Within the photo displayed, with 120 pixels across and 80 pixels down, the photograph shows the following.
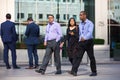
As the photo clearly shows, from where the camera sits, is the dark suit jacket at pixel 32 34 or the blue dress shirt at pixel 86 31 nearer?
the blue dress shirt at pixel 86 31

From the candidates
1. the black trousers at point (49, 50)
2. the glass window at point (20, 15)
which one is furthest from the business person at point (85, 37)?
the glass window at point (20, 15)

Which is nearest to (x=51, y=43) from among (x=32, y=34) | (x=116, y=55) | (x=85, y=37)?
(x=85, y=37)

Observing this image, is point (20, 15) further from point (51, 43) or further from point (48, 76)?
point (48, 76)

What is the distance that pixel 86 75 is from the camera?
1412 centimetres

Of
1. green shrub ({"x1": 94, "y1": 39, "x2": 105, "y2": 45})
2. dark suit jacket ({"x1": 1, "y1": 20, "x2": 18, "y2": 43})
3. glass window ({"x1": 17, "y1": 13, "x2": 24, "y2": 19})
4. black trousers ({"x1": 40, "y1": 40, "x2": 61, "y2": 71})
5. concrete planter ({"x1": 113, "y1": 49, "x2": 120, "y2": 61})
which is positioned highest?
glass window ({"x1": 17, "y1": 13, "x2": 24, "y2": 19})

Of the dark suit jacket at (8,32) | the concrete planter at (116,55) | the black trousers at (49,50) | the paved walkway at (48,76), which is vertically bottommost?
the concrete planter at (116,55)

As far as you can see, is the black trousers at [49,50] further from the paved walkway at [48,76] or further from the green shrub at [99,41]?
the green shrub at [99,41]

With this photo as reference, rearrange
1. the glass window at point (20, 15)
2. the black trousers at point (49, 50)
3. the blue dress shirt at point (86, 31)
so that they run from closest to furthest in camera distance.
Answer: the blue dress shirt at point (86, 31), the black trousers at point (49, 50), the glass window at point (20, 15)

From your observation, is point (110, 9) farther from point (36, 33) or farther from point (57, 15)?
point (36, 33)

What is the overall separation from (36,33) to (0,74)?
8.84 ft

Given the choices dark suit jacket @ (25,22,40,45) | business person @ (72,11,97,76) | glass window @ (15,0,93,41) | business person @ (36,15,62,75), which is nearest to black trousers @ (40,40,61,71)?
business person @ (36,15,62,75)

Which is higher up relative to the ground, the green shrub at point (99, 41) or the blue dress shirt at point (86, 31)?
the blue dress shirt at point (86, 31)

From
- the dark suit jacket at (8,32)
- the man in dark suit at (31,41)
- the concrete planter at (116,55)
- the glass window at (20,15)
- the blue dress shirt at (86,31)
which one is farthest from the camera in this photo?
the glass window at (20,15)

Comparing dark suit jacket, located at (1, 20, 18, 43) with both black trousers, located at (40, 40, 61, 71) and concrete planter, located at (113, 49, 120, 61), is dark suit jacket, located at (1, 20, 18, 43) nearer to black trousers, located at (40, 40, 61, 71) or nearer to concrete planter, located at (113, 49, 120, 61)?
black trousers, located at (40, 40, 61, 71)
